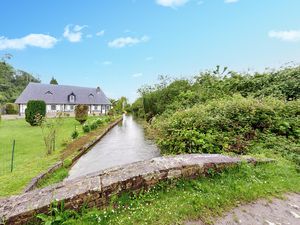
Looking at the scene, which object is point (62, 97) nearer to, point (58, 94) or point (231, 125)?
point (58, 94)

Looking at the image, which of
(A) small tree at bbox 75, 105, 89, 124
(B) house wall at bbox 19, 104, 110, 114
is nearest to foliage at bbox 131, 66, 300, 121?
(A) small tree at bbox 75, 105, 89, 124

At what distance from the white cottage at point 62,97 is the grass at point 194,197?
32670 millimetres

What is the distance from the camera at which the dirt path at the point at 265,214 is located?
2.42m

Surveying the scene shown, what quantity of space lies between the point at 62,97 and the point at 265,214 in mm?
37225

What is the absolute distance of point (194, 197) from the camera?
280 centimetres

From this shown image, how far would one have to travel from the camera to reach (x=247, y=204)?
2818 millimetres

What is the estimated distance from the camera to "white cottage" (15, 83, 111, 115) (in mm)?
31906

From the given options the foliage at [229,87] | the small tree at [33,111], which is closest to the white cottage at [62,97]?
the small tree at [33,111]

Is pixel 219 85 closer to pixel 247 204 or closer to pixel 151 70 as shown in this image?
pixel 247 204

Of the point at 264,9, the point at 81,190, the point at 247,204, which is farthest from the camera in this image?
the point at 264,9

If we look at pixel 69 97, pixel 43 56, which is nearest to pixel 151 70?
pixel 43 56

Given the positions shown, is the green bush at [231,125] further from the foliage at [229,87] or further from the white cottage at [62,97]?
the white cottage at [62,97]

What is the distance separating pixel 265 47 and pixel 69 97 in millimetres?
33166

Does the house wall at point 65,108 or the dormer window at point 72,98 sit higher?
the dormer window at point 72,98
